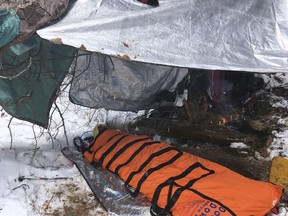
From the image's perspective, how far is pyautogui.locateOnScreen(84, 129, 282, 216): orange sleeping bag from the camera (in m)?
2.53

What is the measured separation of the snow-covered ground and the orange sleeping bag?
0.29 m

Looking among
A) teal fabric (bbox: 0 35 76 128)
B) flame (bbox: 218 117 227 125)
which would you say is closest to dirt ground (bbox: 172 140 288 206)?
flame (bbox: 218 117 227 125)

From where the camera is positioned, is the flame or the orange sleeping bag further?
the flame

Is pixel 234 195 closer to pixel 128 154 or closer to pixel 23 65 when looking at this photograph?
pixel 128 154

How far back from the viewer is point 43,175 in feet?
10.9

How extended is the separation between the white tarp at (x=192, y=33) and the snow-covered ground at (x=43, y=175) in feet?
4.03

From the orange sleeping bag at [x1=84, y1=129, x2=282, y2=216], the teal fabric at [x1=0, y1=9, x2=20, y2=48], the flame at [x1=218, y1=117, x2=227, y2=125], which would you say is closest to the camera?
the teal fabric at [x1=0, y1=9, x2=20, y2=48]

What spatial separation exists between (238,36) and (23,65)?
174 cm

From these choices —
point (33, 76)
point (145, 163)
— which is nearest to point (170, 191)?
point (145, 163)

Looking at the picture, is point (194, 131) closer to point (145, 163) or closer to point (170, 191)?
point (145, 163)

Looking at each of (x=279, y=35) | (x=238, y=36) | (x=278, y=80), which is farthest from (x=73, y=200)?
(x=278, y=80)

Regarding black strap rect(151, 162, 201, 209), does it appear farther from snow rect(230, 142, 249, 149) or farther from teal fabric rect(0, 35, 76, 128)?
teal fabric rect(0, 35, 76, 128)

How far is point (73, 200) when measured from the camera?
3.09 metres

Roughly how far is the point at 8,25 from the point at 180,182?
1.67 metres
